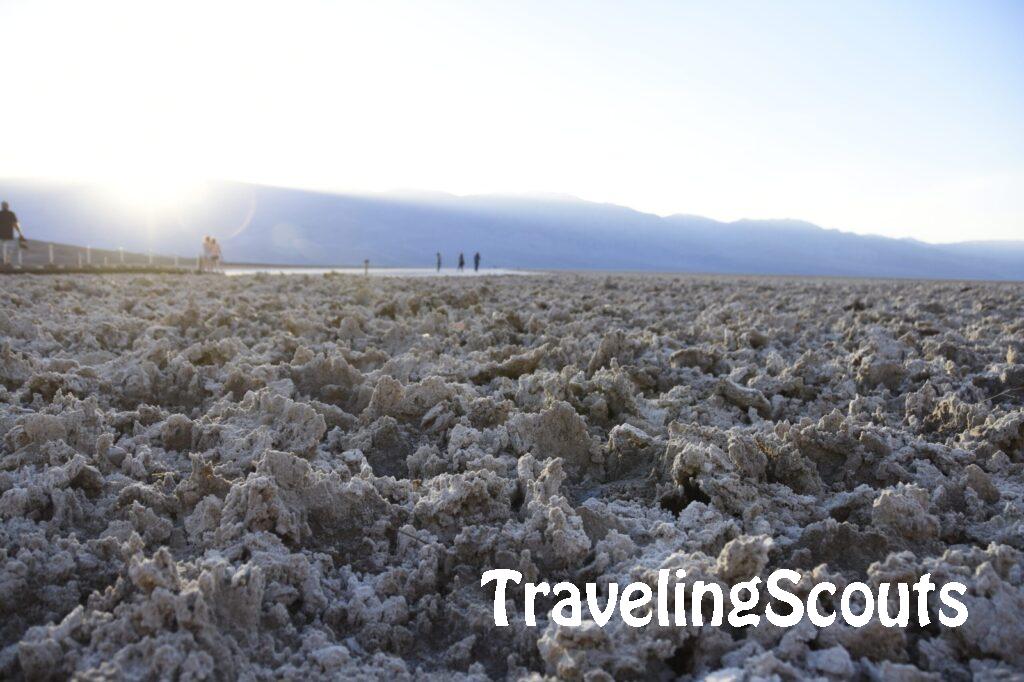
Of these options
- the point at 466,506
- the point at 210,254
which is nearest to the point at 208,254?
the point at 210,254

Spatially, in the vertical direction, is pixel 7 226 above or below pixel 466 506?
above

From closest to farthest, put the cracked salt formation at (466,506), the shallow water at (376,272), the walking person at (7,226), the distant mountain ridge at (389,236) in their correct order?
the cracked salt formation at (466,506) → the walking person at (7,226) → the shallow water at (376,272) → the distant mountain ridge at (389,236)

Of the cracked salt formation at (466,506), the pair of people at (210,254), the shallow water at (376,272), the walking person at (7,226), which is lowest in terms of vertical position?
the shallow water at (376,272)

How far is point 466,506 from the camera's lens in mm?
2334

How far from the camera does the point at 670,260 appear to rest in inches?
6806

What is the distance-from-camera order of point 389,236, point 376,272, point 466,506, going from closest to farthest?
point 466,506 → point 376,272 → point 389,236

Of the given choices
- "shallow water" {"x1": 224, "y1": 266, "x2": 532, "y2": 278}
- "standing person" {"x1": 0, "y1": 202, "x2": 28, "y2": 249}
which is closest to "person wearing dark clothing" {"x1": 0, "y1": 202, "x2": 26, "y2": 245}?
"standing person" {"x1": 0, "y1": 202, "x2": 28, "y2": 249}

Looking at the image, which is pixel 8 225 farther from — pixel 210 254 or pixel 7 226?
pixel 210 254

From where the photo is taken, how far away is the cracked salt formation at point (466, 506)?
1647mm

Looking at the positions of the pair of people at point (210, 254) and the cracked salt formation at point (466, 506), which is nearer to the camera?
A: the cracked salt formation at point (466, 506)

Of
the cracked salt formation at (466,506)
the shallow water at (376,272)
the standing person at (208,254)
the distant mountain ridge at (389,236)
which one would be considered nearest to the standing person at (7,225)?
the shallow water at (376,272)

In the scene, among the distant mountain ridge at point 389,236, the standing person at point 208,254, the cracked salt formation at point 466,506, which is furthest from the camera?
the distant mountain ridge at point 389,236

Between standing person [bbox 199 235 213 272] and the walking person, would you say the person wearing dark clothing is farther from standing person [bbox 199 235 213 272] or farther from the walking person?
standing person [bbox 199 235 213 272]

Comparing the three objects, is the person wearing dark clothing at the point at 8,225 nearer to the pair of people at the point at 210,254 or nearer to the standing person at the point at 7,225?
the standing person at the point at 7,225
